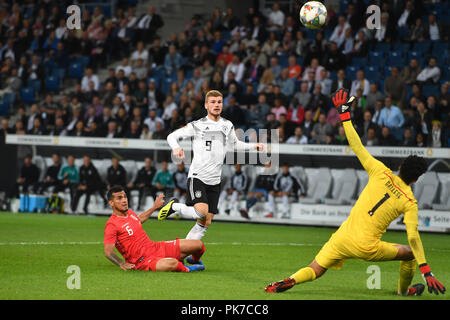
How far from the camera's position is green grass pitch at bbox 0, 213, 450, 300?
7906 millimetres

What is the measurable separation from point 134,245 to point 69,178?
44.7 feet

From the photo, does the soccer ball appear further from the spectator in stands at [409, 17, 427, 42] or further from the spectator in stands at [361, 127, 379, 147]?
the spectator in stands at [409, 17, 427, 42]

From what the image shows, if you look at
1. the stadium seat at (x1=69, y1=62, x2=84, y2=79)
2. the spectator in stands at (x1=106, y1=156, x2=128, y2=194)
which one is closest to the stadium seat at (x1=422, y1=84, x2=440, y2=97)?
the spectator in stands at (x1=106, y1=156, x2=128, y2=194)

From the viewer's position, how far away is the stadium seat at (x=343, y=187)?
19562mm

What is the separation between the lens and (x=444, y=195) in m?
18.6

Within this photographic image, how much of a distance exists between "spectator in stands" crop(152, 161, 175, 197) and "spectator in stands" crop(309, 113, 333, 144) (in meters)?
4.19

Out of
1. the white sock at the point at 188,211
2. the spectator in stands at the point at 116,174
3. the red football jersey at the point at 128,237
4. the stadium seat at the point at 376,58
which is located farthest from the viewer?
the spectator in stands at the point at 116,174

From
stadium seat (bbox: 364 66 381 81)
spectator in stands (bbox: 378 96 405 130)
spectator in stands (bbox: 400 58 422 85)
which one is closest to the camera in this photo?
spectator in stands (bbox: 378 96 405 130)

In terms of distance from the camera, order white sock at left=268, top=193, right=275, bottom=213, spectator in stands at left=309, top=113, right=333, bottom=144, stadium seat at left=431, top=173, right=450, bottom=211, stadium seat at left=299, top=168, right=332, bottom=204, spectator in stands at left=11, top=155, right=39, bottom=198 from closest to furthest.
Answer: stadium seat at left=431, top=173, right=450, bottom=211
spectator in stands at left=309, top=113, right=333, bottom=144
stadium seat at left=299, top=168, right=332, bottom=204
white sock at left=268, top=193, right=275, bottom=213
spectator in stands at left=11, top=155, right=39, bottom=198

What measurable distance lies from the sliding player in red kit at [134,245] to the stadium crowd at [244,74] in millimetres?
10338

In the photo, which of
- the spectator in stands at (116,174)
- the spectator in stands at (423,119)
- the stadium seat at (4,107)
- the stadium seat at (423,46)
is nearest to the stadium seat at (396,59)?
the stadium seat at (423,46)

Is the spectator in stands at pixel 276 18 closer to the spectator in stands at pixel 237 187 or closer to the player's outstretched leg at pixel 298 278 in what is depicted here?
the spectator in stands at pixel 237 187

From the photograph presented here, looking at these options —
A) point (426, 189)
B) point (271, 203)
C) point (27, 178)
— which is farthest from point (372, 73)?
point (27, 178)
